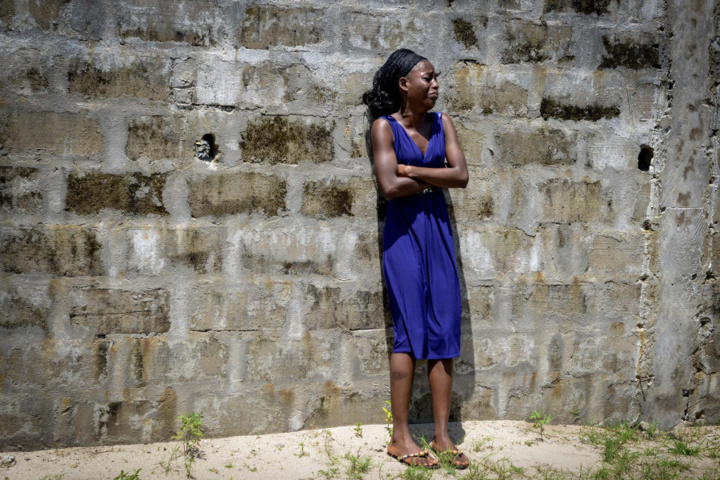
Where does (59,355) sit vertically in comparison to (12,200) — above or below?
below

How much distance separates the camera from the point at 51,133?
3238 mm

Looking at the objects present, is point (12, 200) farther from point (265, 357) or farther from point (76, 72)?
point (265, 357)

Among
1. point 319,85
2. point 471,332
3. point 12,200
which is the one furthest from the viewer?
point 471,332

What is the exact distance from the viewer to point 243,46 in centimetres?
339

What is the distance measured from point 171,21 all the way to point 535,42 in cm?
192

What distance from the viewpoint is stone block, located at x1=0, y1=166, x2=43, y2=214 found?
320 centimetres

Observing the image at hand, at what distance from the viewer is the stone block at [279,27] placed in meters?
3.39

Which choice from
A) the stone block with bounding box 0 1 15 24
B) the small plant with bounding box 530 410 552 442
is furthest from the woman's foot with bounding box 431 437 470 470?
the stone block with bounding box 0 1 15 24

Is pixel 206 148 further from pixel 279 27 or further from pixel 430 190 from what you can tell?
pixel 430 190

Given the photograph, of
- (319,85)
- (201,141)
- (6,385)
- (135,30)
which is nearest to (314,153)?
(319,85)

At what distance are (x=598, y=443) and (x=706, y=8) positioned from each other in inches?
98.9

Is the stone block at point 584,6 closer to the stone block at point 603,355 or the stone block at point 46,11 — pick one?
the stone block at point 603,355

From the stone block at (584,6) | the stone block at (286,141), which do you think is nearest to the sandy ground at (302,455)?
the stone block at (286,141)

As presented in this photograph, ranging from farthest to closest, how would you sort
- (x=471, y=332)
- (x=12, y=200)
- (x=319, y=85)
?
(x=471, y=332) → (x=319, y=85) → (x=12, y=200)
